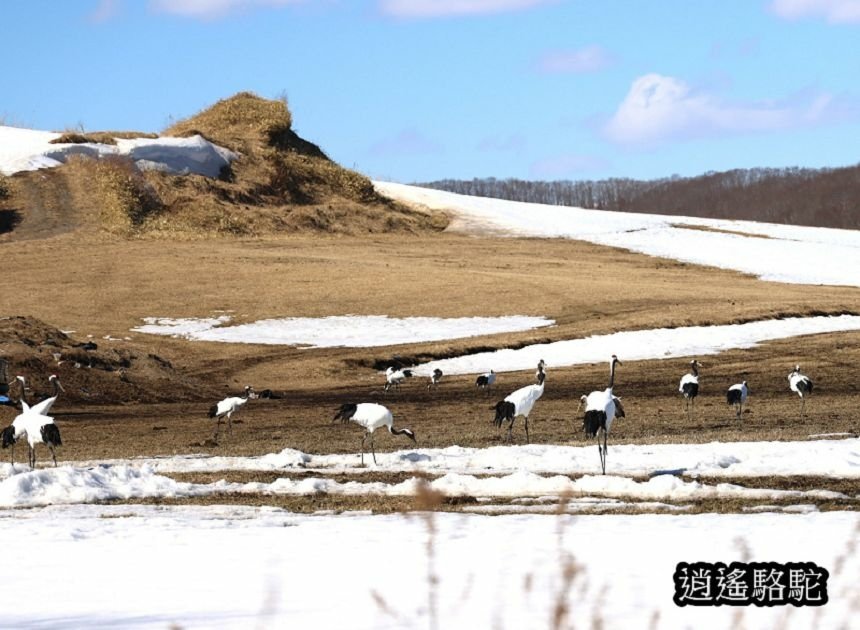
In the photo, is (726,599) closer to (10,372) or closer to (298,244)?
(10,372)

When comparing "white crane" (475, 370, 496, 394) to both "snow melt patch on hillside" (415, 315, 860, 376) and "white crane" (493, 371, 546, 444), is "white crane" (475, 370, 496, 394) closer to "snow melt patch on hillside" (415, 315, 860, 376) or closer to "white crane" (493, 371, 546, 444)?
"snow melt patch on hillside" (415, 315, 860, 376)

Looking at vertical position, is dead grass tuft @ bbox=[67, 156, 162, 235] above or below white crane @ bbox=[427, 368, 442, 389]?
above

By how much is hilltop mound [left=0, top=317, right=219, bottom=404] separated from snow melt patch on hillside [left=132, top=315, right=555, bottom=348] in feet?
37.7

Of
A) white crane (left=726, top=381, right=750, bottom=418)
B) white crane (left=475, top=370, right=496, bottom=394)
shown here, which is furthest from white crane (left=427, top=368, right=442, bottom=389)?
white crane (left=726, top=381, right=750, bottom=418)

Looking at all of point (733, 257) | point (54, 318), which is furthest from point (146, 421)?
point (733, 257)

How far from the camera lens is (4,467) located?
23234mm

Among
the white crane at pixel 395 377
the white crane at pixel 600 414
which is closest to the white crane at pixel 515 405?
the white crane at pixel 600 414

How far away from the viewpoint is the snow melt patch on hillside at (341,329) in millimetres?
56000

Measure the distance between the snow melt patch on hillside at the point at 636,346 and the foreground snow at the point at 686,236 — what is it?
26022 millimetres

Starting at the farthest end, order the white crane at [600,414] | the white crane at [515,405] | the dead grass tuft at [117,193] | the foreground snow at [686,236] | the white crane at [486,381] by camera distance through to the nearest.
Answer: the dead grass tuft at [117,193], the foreground snow at [686,236], the white crane at [486,381], the white crane at [515,405], the white crane at [600,414]

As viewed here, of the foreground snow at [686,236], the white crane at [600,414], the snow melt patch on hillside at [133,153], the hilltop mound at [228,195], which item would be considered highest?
the snow melt patch on hillside at [133,153]

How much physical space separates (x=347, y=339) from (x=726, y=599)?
164ft

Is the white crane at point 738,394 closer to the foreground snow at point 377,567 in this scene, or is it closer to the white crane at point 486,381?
the white crane at point 486,381

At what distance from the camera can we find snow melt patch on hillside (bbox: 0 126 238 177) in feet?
327
